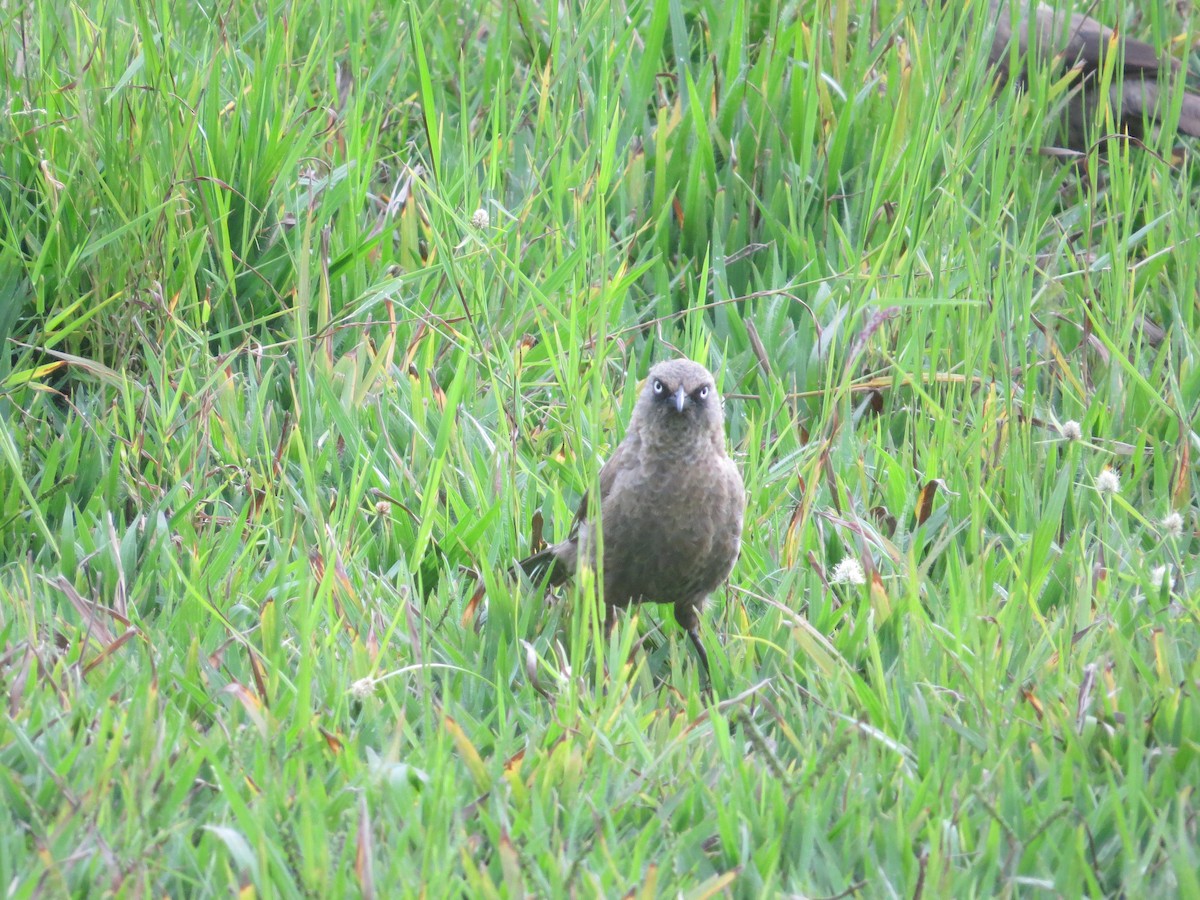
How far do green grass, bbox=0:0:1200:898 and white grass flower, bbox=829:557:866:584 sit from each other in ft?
0.14

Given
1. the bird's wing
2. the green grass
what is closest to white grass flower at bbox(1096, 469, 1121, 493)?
the green grass

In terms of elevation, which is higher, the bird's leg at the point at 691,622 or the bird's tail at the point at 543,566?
the bird's tail at the point at 543,566

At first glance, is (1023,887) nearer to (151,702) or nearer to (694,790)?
(694,790)

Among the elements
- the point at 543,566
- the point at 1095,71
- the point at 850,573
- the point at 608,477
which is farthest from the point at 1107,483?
the point at 1095,71

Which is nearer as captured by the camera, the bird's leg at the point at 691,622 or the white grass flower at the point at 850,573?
the white grass flower at the point at 850,573

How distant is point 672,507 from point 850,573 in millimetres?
479

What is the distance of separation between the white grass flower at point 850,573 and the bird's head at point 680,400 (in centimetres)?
50

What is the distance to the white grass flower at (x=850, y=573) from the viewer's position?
3553mm

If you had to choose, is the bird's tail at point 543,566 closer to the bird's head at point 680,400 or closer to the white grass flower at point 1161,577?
the bird's head at point 680,400

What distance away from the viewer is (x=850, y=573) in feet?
11.7

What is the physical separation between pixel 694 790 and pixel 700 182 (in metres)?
2.81

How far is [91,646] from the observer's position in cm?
323

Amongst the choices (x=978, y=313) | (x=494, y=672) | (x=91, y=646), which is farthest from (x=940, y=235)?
(x=91, y=646)

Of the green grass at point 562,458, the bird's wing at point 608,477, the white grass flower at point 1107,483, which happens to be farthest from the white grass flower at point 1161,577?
the bird's wing at point 608,477
